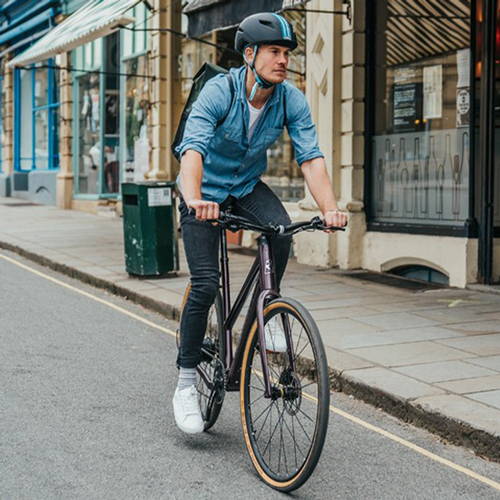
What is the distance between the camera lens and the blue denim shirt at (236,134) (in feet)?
14.2

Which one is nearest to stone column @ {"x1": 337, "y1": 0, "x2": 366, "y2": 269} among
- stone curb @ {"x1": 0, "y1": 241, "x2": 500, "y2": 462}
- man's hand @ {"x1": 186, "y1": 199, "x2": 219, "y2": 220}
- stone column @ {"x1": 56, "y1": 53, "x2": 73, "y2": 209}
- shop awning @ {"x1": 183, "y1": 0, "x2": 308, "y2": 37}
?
shop awning @ {"x1": 183, "y1": 0, "x2": 308, "y2": 37}

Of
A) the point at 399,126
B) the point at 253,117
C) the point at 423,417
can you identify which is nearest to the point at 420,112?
the point at 399,126

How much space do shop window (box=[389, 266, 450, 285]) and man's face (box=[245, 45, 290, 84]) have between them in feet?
20.3

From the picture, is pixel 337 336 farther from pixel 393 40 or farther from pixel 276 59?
pixel 393 40

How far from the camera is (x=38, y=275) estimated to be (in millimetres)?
11578

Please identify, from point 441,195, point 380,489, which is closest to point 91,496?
point 380,489

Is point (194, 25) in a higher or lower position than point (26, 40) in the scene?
lower

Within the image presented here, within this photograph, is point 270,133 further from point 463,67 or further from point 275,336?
point 463,67

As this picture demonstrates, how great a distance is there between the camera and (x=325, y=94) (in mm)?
11547

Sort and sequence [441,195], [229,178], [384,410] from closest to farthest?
[229,178]
[384,410]
[441,195]

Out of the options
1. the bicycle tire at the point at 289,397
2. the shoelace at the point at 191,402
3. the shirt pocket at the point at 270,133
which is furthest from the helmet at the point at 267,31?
the shoelace at the point at 191,402

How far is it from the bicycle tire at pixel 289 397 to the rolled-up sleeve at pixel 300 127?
2.55 ft

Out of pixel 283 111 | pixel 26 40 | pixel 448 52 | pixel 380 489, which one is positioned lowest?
pixel 380 489

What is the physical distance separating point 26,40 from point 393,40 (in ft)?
54.1
